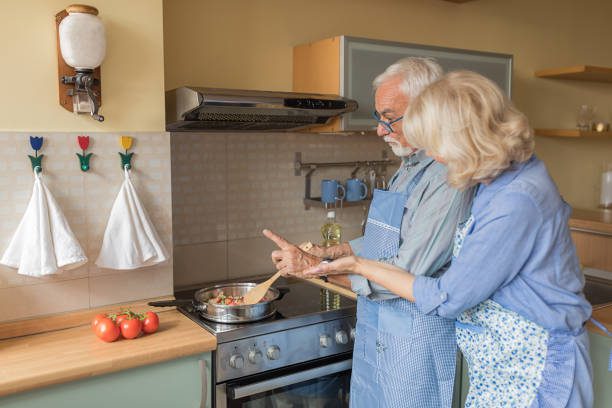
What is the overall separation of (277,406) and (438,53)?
5.12 ft

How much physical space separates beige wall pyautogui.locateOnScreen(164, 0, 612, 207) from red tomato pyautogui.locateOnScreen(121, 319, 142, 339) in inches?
39.9

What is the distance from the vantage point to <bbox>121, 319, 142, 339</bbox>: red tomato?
1845 mm

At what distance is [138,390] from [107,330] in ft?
0.64

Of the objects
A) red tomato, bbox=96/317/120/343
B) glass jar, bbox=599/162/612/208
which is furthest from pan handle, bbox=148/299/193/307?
glass jar, bbox=599/162/612/208

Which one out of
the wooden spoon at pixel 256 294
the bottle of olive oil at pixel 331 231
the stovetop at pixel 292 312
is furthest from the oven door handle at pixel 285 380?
the bottle of olive oil at pixel 331 231

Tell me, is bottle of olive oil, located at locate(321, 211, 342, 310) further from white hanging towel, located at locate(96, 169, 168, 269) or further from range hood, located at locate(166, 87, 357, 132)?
white hanging towel, located at locate(96, 169, 168, 269)

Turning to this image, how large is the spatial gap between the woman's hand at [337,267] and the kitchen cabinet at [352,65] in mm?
895

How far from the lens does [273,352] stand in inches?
79.7

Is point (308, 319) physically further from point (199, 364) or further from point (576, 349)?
point (576, 349)

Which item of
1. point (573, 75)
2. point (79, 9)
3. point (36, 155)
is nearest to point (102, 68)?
point (79, 9)

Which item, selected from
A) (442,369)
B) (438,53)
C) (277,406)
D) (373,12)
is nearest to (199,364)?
(277,406)

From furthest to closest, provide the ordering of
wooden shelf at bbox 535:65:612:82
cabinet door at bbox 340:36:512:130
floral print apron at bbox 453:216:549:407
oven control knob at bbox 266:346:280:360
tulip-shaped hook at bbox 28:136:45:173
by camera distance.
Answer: wooden shelf at bbox 535:65:612:82 → cabinet door at bbox 340:36:512:130 → oven control knob at bbox 266:346:280:360 → tulip-shaped hook at bbox 28:136:45:173 → floral print apron at bbox 453:216:549:407

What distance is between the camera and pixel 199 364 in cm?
190

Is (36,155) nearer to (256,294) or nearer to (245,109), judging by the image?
(245,109)
